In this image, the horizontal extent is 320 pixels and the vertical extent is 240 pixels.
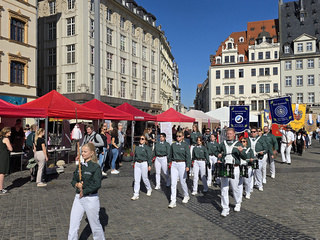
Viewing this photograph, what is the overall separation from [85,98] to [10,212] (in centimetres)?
2522

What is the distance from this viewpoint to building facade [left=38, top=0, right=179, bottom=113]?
31.1m

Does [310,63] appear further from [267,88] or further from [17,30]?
[17,30]

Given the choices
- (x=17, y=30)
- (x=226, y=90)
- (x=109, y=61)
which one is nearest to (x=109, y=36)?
(x=109, y=61)

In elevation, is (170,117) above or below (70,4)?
below

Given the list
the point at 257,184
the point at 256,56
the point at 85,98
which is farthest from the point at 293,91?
the point at 257,184

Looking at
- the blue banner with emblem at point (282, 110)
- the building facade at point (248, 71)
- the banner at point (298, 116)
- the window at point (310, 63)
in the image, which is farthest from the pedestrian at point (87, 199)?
the window at point (310, 63)

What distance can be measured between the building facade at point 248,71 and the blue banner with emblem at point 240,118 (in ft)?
A: 139

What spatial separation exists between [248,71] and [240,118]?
4365cm

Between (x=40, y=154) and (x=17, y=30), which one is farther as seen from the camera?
(x=17, y=30)

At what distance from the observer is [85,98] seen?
101ft

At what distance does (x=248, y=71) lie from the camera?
54.8 metres

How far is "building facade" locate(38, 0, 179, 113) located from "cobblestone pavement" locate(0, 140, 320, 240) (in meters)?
23.9

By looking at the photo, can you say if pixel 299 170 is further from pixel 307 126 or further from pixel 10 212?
pixel 307 126

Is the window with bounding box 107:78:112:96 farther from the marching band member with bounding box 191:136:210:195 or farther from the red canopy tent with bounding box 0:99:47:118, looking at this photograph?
the marching band member with bounding box 191:136:210:195
